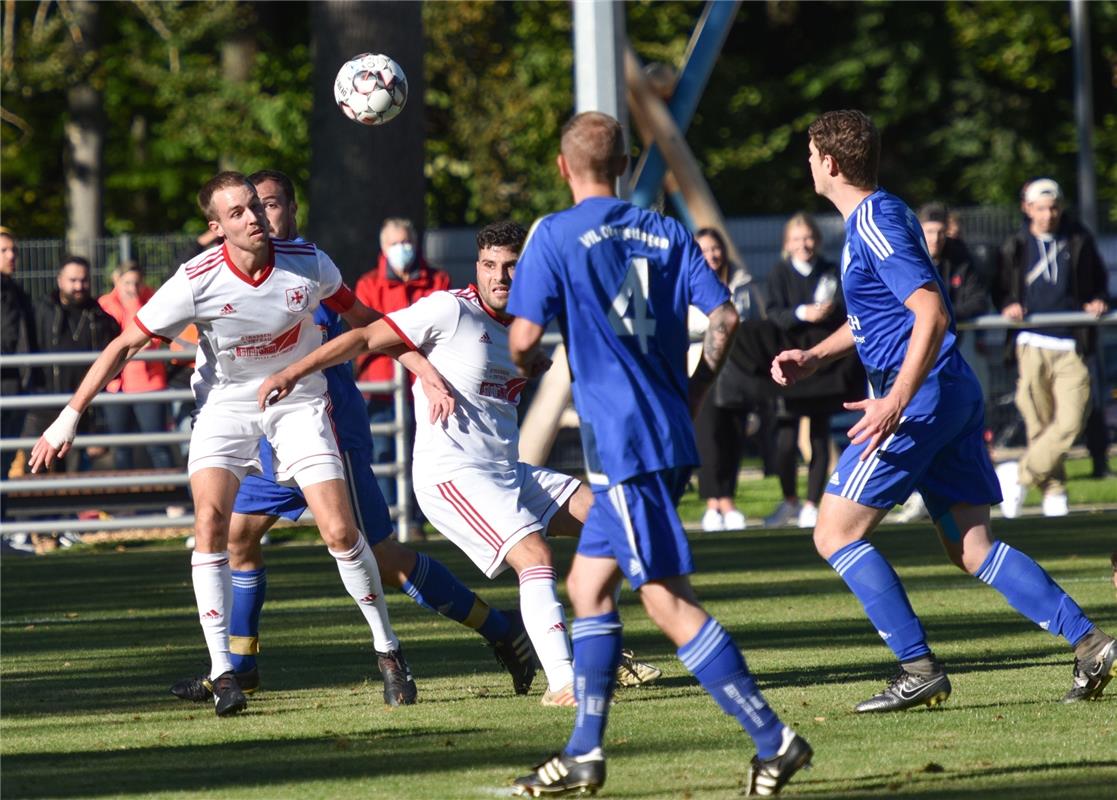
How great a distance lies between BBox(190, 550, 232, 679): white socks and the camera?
25.9 feet

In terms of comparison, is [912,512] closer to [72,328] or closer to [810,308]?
[810,308]

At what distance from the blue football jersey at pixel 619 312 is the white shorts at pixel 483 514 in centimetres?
210

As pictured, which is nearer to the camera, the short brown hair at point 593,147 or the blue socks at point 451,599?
the short brown hair at point 593,147

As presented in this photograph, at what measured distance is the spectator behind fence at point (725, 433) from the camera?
47.5 feet

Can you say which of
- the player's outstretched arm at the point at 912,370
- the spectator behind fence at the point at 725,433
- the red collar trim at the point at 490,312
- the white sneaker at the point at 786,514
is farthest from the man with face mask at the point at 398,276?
the player's outstretched arm at the point at 912,370

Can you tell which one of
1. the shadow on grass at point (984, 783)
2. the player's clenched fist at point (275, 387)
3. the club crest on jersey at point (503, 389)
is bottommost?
the shadow on grass at point (984, 783)

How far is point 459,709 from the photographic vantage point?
297 inches

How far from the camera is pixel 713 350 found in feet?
18.7

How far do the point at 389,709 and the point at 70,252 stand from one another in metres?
16.5

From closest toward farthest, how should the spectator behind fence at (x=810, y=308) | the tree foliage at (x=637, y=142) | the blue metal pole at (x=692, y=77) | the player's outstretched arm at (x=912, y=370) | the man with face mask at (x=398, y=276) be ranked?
the player's outstretched arm at (x=912, y=370) < the man with face mask at (x=398, y=276) < the spectator behind fence at (x=810, y=308) < the blue metal pole at (x=692, y=77) < the tree foliage at (x=637, y=142)

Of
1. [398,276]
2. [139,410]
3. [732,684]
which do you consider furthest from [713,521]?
[732,684]

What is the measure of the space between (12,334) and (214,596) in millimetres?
8128

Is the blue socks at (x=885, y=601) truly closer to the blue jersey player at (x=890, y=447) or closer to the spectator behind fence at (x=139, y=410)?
the blue jersey player at (x=890, y=447)

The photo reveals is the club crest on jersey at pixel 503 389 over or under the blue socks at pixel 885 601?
over
